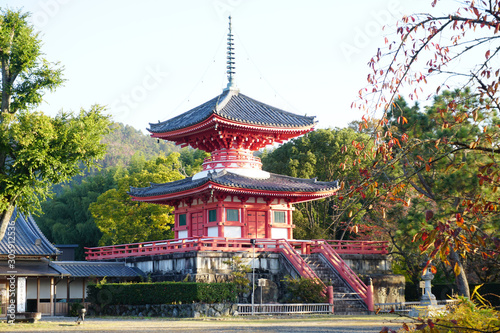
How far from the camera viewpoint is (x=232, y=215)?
33.7m

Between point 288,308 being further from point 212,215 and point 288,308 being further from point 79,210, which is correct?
point 79,210

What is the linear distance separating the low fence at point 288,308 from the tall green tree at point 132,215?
2139 cm

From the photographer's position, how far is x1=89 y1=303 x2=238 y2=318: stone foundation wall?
82.8 feet

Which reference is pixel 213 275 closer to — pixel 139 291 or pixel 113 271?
pixel 139 291


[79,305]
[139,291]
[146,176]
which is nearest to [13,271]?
[79,305]

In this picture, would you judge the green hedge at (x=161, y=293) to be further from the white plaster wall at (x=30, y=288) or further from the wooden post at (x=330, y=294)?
the wooden post at (x=330, y=294)

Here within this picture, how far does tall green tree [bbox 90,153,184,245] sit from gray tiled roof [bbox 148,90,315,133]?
10.2 m

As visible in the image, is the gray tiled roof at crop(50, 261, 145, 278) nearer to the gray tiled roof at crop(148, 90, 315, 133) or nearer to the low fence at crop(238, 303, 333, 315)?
the gray tiled roof at crop(148, 90, 315, 133)

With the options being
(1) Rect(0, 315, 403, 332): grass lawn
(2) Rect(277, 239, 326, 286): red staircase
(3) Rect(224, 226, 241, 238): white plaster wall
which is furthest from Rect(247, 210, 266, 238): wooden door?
(1) Rect(0, 315, 403, 332): grass lawn

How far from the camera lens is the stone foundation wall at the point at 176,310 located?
25250 millimetres

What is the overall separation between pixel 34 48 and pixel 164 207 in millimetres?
26597

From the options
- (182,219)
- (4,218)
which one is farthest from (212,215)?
(4,218)

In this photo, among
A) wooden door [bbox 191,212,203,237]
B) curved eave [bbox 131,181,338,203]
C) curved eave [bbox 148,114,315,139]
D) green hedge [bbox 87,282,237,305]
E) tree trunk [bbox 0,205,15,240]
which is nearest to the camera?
tree trunk [bbox 0,205,15,240]

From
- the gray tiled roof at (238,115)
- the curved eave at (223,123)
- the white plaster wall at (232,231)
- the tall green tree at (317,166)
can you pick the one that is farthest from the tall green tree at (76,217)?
the white plaster wall at (232,231)
